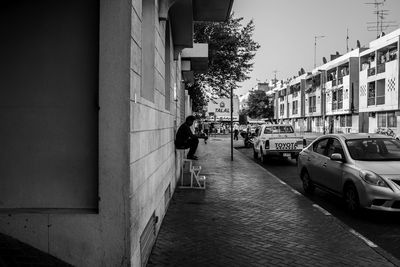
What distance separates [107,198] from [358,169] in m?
5.43

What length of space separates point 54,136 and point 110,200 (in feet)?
2.82

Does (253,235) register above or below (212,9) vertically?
below

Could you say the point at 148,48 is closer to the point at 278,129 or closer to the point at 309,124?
the point at 278,129

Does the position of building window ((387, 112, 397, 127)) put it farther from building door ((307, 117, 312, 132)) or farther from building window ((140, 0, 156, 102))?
building window ((140, 0, 156, 102))

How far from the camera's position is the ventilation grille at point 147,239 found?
465 cm

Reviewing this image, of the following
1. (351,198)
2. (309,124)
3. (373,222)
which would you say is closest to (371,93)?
(309,124)

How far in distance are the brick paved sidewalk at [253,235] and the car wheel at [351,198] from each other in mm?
638

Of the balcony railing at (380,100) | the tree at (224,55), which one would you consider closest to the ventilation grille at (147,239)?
the tree at (224,55)

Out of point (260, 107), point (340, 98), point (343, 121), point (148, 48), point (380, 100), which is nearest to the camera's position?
point (148, 48)

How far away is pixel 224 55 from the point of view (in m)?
28.7

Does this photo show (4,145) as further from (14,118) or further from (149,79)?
(149,79)

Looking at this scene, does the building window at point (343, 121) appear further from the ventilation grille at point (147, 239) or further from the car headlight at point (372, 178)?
the ventilation grille at point (147, 239)

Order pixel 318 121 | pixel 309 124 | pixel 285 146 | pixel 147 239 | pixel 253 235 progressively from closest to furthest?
pixel 147 239 → pixel 253 235 → pixel 285 146 → pixel 318 121 → pixel 309 124

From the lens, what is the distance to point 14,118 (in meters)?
4.17
